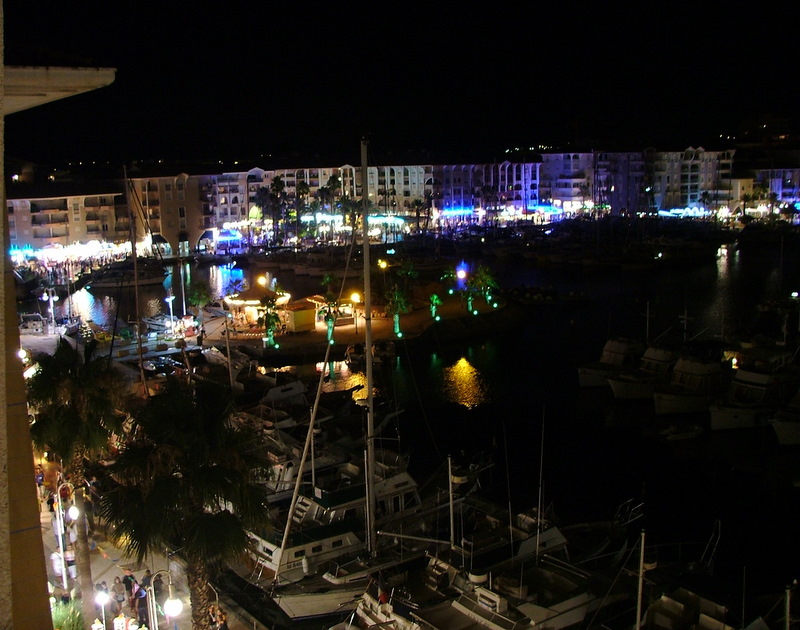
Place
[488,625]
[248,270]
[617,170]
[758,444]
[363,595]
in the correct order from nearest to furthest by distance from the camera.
Answer: [488,625]
[363,595]
[758,444]
[248,270]
[617,170]

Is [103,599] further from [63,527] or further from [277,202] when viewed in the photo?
[277,202]

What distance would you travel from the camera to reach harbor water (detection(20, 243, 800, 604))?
1672 centimetres

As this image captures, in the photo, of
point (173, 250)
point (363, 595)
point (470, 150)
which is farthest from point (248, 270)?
point (363, 595)

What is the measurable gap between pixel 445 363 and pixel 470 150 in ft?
242

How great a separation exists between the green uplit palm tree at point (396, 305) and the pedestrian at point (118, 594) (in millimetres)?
23892

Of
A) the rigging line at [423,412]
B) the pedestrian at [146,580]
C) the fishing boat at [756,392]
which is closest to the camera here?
the pedestrian at [146,580]

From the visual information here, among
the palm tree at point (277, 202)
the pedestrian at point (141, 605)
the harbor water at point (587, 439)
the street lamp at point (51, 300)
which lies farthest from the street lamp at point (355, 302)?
the palm tree at point (277, 202)

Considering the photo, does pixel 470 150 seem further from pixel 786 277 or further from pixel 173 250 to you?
pixel 786 277

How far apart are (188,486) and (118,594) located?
4.10 metres

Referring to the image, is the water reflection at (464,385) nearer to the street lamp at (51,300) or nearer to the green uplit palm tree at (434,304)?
the green uplit palm tree at (434,304)

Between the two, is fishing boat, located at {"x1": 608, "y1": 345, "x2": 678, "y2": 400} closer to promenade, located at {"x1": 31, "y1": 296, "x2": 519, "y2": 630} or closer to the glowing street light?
promenade, located at {"x1": 31, "y1": 296, "x2": 519, "y2": 630}

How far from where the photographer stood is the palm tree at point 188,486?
704 centimetres

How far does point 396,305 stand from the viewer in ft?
114

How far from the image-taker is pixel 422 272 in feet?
183
